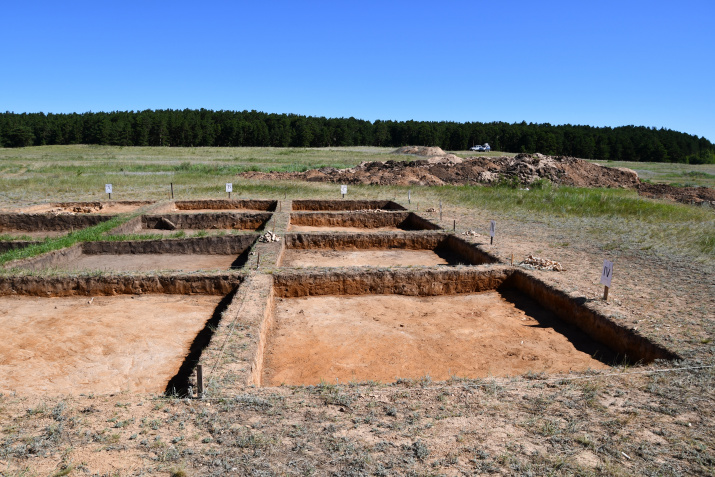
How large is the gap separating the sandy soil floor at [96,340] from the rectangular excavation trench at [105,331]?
1cm

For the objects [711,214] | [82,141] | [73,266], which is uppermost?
[82,141]

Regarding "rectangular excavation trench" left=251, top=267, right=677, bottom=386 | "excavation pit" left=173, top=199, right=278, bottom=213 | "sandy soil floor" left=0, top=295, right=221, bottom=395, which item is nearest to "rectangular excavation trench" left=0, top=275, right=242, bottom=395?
"sandy soil floor" left=0, top=295, right=221, bottom=395

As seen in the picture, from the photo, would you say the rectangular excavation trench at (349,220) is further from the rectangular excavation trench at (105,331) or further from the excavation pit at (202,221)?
the rectangular excavation trench at (105,331)

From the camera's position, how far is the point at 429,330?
6.68m

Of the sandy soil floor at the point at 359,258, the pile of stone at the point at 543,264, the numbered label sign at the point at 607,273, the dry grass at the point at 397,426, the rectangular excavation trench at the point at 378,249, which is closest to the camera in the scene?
the dry grass at the point at 397,426

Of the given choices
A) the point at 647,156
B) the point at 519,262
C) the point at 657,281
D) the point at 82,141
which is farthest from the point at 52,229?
the point at 647,156

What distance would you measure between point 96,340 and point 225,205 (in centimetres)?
1279

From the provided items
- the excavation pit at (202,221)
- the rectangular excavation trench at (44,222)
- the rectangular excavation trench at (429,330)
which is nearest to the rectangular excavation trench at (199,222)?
the excavation pit at (202,221)

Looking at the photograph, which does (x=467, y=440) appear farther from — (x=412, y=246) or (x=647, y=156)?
(x=647, y=156)

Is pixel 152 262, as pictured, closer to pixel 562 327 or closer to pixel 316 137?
pixel 562 327

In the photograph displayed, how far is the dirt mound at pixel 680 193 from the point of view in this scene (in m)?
21.5

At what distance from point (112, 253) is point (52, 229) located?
519 centimetres

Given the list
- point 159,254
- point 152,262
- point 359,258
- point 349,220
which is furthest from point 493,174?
point 152,262

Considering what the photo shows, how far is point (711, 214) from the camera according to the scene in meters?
15.7
